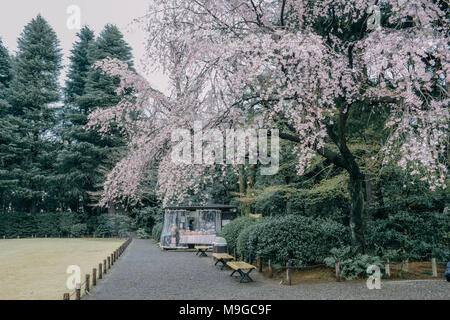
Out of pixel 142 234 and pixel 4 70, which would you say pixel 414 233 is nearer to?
pixel 142 234

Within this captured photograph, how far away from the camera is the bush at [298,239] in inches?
404

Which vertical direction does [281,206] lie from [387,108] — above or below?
below

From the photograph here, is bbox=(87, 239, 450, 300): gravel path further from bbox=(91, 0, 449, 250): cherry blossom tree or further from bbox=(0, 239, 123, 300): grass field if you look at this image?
A: bbox=(91, 0, 449, 250): cherry blossom tree

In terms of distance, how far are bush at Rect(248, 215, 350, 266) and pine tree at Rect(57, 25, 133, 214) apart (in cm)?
2574

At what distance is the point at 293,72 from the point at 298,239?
4824mm

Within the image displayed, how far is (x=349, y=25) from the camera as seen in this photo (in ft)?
32.9

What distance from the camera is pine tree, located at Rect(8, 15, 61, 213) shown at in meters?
36.9

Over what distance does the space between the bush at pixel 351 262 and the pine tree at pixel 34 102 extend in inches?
1344

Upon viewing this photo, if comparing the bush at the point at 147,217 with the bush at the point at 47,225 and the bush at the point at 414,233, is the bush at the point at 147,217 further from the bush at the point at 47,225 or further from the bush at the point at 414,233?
the bush at the point at 414,233

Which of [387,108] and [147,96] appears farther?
[387,108]

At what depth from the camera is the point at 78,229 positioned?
35906mm

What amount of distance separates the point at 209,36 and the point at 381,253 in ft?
28.5
